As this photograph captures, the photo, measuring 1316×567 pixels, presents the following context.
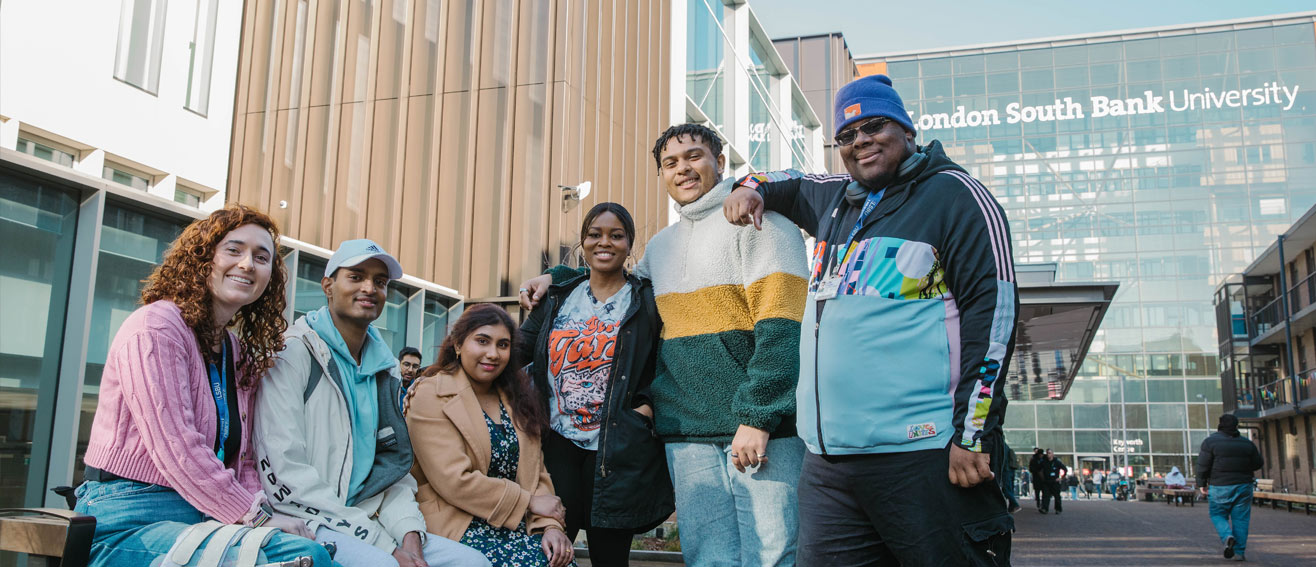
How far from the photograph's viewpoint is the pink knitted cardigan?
9.21 ft

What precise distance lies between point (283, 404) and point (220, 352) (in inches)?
11.2

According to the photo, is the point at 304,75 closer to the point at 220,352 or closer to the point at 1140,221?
the point at 220,352

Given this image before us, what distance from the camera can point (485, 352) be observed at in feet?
13.5

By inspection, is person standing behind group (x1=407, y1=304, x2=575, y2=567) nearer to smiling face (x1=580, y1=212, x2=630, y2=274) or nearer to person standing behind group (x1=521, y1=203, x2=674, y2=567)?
person standing behind group (x1=521, y1=203, x2=674, y2=567)

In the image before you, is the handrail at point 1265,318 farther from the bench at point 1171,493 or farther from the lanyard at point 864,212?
the lanyard at point 864,212

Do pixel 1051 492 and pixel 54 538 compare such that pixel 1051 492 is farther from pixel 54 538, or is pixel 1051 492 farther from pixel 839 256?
pixel 54 538

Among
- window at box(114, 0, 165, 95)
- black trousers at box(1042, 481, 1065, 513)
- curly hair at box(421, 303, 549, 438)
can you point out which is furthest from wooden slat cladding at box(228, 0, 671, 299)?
black trousers at box(1042, 481, 1065, 513)

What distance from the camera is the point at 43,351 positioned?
6.80 m

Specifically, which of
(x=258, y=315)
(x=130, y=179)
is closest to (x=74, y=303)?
(x=258, y=315)

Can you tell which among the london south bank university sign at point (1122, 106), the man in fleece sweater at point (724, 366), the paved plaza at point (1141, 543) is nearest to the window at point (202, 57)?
the paved plaza at point (1141, 543)

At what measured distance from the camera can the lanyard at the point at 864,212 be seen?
120 inches

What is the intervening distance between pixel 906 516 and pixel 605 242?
175 cm

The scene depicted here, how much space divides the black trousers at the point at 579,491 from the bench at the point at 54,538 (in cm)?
186

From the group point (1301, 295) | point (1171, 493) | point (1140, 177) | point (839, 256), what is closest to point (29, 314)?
point (839, 256)
